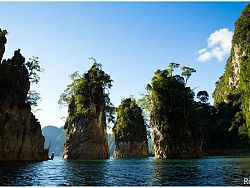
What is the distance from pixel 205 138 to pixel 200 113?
32.6ft

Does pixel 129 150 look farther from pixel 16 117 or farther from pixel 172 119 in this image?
pixel 16 117

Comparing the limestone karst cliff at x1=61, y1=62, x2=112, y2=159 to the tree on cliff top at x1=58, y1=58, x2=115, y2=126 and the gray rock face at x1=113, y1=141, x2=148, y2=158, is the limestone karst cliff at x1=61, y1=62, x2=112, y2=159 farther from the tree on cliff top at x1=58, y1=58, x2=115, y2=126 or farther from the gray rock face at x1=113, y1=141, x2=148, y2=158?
the gray rock face at x1=113, y1=141, x2=148, y2=158

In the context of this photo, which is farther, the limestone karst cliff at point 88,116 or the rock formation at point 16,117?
the limestone karst cliff at point 88,116

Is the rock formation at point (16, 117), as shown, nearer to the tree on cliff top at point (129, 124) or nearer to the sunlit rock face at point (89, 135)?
the sunlit rock face at point (89, 135)

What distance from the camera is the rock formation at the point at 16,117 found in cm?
4841

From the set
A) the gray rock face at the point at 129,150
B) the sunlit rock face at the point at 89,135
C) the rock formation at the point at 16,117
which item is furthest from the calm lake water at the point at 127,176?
the gray rock face at the point at 129,150

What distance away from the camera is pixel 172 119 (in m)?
68.1

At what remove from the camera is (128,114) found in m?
107

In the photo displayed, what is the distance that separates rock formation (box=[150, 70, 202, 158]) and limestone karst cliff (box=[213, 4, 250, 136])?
2082 centimetres

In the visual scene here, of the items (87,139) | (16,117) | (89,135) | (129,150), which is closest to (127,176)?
(16,117)

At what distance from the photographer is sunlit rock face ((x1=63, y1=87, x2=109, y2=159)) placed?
251ft

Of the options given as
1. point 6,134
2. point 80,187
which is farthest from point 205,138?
point 80,187

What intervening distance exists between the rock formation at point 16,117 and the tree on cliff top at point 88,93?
21.8 metres

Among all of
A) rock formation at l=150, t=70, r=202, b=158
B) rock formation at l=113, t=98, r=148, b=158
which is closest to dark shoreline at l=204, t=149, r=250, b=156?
rock formation at l=113, t=98, r=148, b=158
